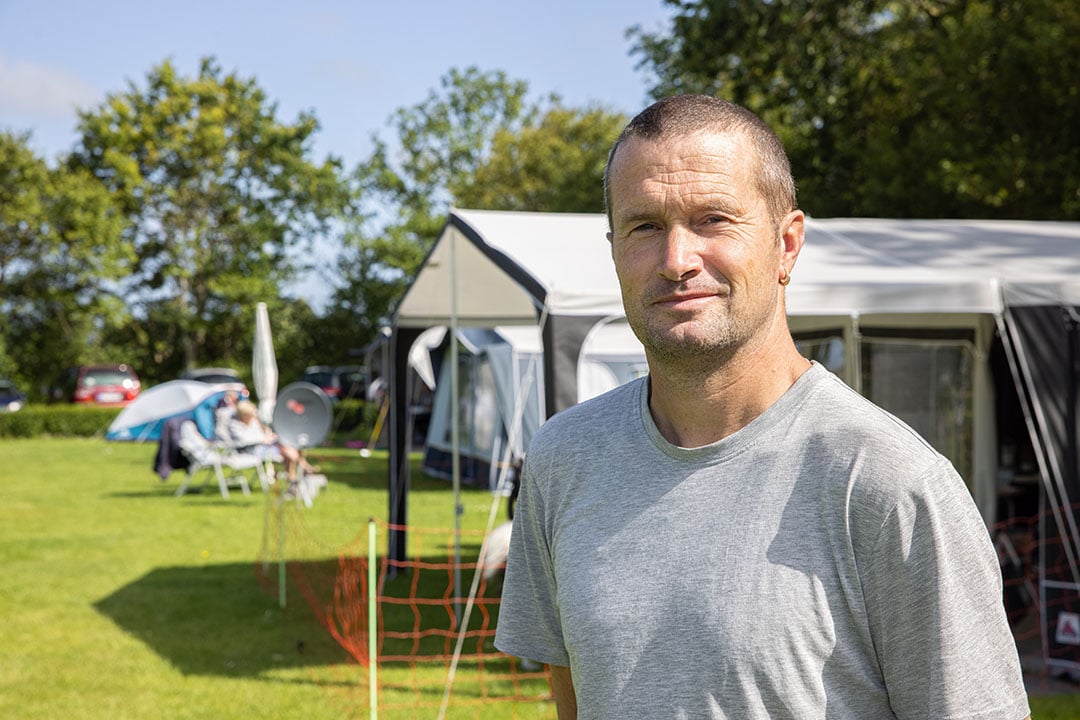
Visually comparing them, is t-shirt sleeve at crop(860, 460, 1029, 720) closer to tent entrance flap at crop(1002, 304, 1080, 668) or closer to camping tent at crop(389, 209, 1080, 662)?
camping tent at crop(389, 209, 1080, 662)

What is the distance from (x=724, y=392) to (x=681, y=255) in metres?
0.18

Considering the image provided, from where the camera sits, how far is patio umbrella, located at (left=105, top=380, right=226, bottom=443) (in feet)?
68.7

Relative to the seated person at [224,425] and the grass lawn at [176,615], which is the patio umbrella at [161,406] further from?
the grass lawn at [176,615]

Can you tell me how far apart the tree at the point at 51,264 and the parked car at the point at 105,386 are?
462cm

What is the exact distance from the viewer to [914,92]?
1641 cm

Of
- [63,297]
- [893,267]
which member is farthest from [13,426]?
[893,267]

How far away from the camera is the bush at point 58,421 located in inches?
1081

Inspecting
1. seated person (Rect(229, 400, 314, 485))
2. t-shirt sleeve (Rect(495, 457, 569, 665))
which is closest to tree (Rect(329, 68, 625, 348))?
seated person (Rect(229, 400, 314, 485))

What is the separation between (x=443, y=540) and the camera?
11742 millimetres

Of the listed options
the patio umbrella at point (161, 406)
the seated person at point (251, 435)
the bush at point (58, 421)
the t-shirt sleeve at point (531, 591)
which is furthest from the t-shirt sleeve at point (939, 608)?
the bush at point (58, 421)

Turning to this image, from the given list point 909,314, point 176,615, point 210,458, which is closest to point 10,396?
point 210,458

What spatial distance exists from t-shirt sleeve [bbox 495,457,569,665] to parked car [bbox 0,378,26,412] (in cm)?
3103

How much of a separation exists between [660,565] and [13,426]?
29117 mm

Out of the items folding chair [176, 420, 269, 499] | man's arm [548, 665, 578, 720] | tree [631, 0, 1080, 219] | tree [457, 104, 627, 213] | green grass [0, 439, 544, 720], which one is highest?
tree [457, 104, 627, 213]
